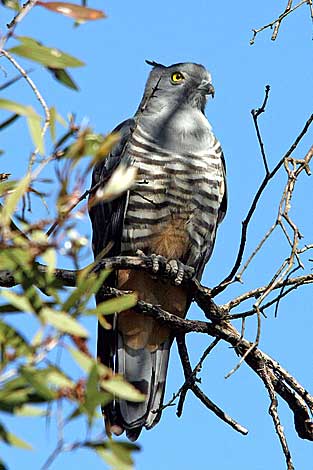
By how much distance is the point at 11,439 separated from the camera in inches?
49.5

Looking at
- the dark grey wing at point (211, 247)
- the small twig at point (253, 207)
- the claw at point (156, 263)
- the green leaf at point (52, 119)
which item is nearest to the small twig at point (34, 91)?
the green leaf at point (52, 119)

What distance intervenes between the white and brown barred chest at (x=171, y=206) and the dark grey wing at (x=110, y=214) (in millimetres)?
38

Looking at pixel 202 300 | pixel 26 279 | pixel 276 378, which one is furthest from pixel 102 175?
pixel 26 279

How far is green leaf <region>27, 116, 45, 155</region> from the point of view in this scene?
143cm

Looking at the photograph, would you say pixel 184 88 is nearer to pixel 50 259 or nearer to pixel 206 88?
pixel 206 88

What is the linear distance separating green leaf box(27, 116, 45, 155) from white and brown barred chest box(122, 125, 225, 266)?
2530mm

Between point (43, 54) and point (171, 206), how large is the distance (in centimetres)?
263

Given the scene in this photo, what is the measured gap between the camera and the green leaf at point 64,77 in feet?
5.08

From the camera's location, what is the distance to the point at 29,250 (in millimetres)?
1305

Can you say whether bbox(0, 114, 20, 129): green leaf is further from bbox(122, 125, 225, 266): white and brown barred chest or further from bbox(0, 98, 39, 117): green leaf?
bbox(122, 125, 225, 266): white and brown barred chest

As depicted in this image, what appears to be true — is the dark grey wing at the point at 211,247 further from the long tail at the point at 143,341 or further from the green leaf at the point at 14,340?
the green leaf at the point at 14,340

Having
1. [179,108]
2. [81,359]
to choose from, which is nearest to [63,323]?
[81,359]

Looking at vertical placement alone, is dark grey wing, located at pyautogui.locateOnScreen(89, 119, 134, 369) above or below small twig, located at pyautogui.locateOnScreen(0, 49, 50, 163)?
above

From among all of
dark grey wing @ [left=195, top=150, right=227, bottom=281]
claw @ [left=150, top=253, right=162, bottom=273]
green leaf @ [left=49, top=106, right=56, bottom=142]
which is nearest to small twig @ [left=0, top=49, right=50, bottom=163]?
green leaf @ [left=49, top=106, right=56, bottom=142]
